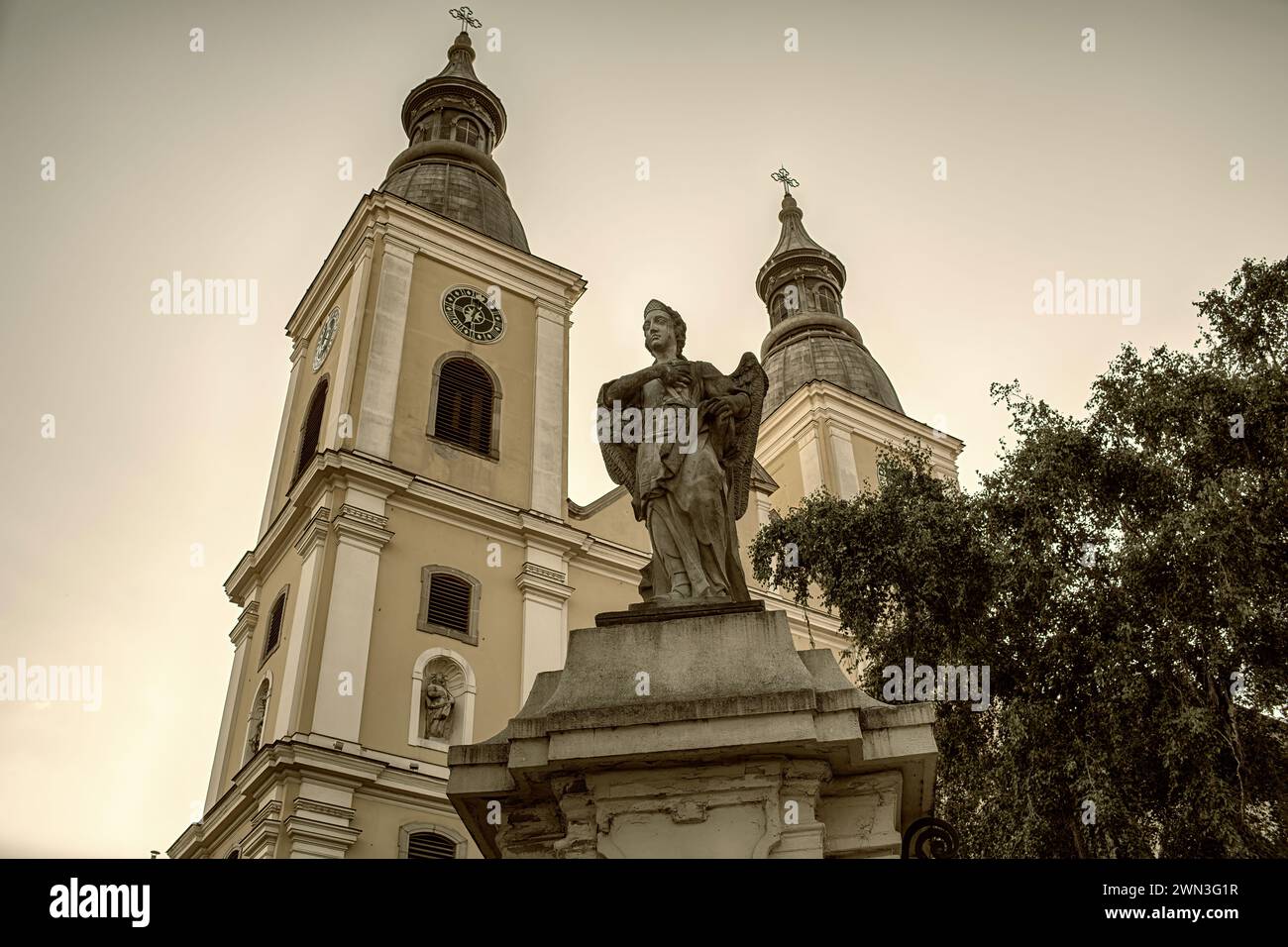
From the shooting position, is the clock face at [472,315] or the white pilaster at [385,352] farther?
the clock face at [472,315]

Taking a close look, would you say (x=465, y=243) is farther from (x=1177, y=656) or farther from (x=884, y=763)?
(x=884, y=763)

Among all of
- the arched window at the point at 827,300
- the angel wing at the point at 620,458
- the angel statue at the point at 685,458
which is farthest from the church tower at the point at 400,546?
the arched window at the point at 827,300

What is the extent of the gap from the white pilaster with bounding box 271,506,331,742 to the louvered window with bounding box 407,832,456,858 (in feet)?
9.18

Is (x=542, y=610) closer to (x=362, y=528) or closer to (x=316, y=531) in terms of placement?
(x=362, y=528)

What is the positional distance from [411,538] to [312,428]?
533cm

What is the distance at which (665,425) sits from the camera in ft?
21.1

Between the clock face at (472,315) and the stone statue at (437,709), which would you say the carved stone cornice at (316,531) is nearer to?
the stone statue at (437,709)

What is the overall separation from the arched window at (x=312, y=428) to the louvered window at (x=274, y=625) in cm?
324

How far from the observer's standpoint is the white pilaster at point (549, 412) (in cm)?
2447

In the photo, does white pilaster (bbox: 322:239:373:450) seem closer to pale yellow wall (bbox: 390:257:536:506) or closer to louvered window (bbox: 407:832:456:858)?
pale yellow wall (bbox: 390:257:536:506)

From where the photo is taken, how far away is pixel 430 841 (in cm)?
1859

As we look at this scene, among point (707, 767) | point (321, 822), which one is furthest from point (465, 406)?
point (707, 767)

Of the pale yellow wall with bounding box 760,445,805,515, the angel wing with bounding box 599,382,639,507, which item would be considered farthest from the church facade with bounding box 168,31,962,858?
the angel wing with bounding box 599,382,639,507
